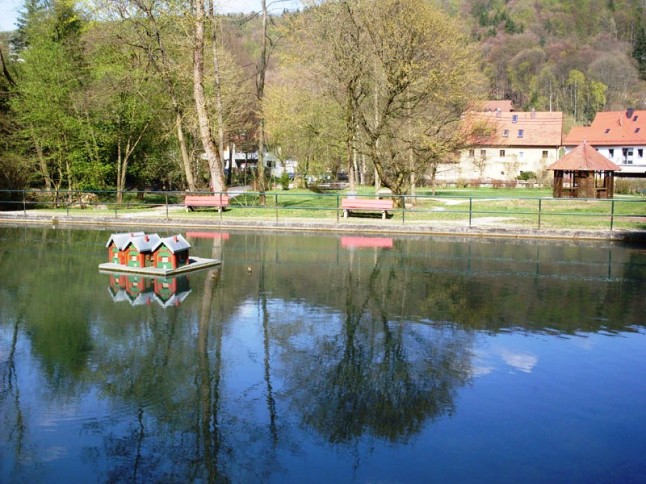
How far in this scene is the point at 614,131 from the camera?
69.1 metres

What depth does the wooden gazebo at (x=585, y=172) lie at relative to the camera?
36.2 metres

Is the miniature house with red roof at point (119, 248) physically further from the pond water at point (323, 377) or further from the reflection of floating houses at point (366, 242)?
the reflection of floating houses at point (366, 242)

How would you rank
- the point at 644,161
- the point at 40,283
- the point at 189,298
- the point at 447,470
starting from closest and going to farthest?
1. the point at 447,470
2. the point at 189,298
3. the point at 40,283
4. the point at 644,161

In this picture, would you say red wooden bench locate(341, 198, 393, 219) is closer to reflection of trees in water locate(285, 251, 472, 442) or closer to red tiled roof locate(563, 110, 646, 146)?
reflection of trees in water locate(285, 251, 472, 442)

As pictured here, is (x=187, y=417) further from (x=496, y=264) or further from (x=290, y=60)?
(x=290, y=60)

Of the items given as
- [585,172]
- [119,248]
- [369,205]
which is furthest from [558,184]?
[119,248]

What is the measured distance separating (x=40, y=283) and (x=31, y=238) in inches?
337

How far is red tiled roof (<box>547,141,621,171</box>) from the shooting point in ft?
119

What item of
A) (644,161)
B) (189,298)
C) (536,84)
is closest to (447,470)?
(189,298)

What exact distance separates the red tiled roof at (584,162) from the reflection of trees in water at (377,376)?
29.3 meters

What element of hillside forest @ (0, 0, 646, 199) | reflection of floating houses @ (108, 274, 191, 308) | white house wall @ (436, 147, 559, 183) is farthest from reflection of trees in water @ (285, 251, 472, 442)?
white house wall @ (436, 147, 559, 183)

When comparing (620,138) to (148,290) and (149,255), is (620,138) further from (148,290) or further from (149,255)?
(148,290)

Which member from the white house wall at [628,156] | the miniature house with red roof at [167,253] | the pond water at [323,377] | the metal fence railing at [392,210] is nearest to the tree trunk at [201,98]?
the metal fence railing at [392,210]

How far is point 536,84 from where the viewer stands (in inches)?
4267
